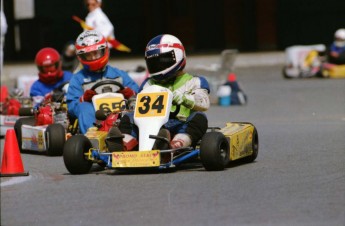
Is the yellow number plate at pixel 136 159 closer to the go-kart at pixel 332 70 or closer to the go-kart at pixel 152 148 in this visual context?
the go-kart at pixel 152 148

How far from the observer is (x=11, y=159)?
9.45 m

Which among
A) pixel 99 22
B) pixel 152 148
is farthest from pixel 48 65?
pixel 152 148

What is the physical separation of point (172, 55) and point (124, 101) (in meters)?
1.40

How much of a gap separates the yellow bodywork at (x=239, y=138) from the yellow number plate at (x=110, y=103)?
5.03ft

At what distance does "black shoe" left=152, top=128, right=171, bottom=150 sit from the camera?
9078 mm

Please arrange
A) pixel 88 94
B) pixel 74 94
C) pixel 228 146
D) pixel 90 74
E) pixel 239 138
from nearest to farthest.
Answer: pixel 228 146
pixel 239 138
pixel 88 94
pixel 74 94
pixel 90 74

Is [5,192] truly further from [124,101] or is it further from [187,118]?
[124,101]

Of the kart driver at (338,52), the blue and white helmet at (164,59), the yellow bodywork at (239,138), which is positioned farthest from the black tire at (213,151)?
the kart driver at (338,52)

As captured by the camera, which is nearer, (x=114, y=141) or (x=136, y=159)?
(x=136, y=159)

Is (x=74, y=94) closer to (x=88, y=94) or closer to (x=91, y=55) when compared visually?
(x=88, y=94)

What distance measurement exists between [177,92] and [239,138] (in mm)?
660

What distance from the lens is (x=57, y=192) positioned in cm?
839

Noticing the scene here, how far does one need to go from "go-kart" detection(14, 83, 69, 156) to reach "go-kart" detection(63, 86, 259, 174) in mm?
1456

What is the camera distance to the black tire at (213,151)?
8.89m
